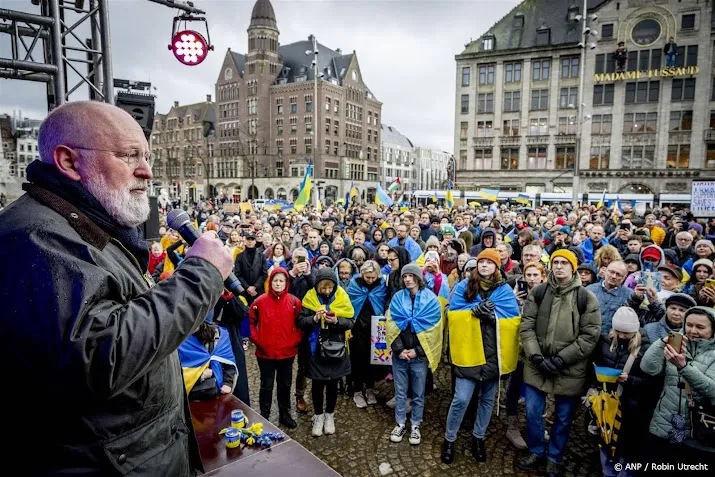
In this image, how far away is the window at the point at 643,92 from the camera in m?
39.7

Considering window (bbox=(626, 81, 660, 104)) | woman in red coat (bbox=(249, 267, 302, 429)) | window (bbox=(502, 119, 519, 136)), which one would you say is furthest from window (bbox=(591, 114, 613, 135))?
woman in red coat (bbox=(249, 267, 302, 429))

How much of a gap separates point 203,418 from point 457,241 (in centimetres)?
611

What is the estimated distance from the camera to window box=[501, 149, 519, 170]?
148ft

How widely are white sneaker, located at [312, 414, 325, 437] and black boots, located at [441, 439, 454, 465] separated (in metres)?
1.57

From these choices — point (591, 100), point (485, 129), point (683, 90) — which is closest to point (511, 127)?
point (485, 129)

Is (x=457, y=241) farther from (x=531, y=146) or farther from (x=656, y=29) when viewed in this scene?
(x=656, y=29)

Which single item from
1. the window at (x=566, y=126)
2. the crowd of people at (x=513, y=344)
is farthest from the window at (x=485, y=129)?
the crowd of people at (x=513, y=344)

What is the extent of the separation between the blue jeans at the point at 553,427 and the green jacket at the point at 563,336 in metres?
0.15

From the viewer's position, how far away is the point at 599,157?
137 feet

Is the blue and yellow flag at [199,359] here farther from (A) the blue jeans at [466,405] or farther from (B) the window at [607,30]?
(B) the window at [607,30]

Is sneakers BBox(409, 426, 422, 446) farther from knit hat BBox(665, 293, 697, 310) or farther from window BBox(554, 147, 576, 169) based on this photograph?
window BBox(554, 147, 576, 169)

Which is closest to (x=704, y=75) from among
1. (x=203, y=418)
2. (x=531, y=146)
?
(x=531, y=146)

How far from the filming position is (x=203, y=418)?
331cm

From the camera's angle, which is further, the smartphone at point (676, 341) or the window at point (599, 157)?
the window at point (599, 157)
